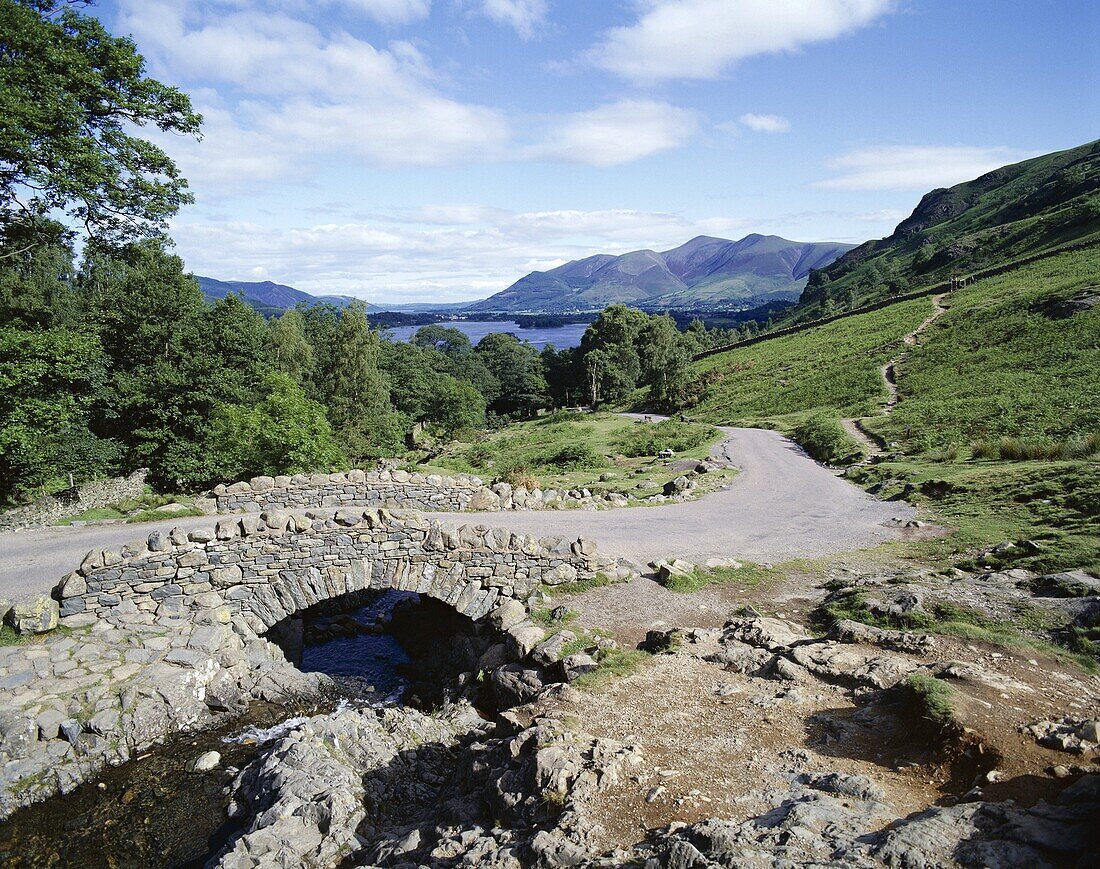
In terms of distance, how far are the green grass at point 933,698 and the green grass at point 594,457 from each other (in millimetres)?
16207

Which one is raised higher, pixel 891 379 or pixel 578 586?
pixel 891 379

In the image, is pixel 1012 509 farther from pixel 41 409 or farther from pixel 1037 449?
pixel 41 409

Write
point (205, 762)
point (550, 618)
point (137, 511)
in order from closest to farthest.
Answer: point (205, 762), point (550, 618), point (137, 511)

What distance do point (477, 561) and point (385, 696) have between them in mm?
4688

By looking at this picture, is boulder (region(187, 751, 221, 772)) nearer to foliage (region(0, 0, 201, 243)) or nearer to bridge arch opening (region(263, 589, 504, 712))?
bridge arch opening (region(263, 589, 504, 712))

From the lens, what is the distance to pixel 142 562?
1333cm

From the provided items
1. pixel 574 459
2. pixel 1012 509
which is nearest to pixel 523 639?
pixel 1012 509

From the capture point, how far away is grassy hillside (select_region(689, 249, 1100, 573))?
53.9ft

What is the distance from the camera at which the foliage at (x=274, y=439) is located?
82.1ft

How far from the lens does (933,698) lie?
7.67m

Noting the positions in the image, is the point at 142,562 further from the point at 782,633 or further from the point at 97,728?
the point at 782,633

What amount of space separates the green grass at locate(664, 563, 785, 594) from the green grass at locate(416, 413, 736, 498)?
29.3 ft

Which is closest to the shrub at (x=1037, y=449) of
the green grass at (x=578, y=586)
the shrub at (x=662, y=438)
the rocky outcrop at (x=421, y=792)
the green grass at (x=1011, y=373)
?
the green grass at (x=1011, y=373)

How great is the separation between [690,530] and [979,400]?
85.4 feet
